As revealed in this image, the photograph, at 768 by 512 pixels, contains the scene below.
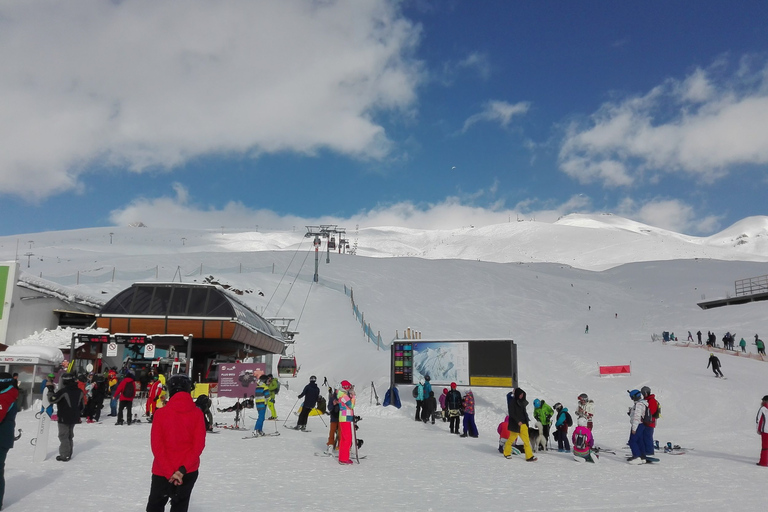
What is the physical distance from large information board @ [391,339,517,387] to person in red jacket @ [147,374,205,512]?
1809cm

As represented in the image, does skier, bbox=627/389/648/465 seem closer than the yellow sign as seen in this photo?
Yes

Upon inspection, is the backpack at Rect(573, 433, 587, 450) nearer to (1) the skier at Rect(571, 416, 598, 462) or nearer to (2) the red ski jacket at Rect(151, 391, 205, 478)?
(1) the skier at Rect(571, 416, 598, 462)

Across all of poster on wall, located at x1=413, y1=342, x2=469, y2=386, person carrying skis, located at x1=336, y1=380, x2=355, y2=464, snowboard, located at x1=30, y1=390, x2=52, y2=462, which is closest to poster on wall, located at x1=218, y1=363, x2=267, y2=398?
person carrying skis, located at x1=336, y1=380, x2=355, y2=464

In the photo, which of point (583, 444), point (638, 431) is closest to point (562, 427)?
point (583, 444)

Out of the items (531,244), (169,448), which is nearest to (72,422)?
(169,448)

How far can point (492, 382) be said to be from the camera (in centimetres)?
2280

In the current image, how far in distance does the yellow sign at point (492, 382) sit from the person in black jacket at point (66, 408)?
15.7 meters

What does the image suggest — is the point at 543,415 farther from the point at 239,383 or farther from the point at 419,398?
the point at 239,383

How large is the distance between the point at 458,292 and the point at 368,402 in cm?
3971

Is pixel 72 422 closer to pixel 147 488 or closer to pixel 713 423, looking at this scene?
pixel 147 488

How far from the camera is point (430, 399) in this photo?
19.6 metres

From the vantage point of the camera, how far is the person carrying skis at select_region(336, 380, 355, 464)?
36.3ft

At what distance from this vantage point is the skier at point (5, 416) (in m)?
6.56

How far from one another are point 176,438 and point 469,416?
40.9 feet
